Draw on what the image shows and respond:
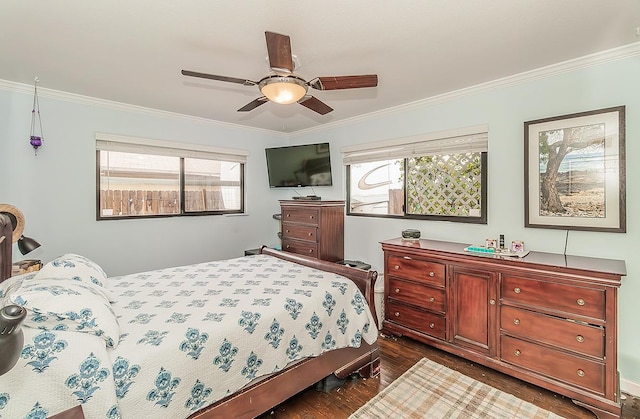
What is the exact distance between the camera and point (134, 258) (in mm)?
3490

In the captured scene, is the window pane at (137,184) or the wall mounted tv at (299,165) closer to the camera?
the window pane at (137,184)

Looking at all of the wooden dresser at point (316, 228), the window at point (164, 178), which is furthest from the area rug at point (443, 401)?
the window at point (164, 178)

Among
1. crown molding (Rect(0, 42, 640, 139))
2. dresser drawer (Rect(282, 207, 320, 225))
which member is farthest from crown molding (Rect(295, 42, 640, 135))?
dresser drawer (Rect(282, 207, 320, 225))

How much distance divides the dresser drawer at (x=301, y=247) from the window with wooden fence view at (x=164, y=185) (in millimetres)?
962

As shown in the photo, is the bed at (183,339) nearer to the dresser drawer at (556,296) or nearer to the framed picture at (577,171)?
the dresser drawer at (556,296)

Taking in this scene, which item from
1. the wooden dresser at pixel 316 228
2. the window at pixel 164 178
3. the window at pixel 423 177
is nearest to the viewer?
the window at pixel 423 177

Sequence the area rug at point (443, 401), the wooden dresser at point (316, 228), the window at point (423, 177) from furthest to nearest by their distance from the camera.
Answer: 1. the wooden dresser at point (316, 228)
2. the window at point (423, 177)
3. the area rug at point (443, 401)

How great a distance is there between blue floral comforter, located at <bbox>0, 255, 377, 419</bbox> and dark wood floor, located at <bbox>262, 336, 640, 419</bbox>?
1.27ft

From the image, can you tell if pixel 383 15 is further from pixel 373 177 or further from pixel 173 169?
pixel 173 169

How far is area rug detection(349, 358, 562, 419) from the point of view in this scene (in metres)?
1.97

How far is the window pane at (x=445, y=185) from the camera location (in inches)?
118

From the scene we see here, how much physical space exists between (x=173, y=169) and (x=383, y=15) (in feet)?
10.5

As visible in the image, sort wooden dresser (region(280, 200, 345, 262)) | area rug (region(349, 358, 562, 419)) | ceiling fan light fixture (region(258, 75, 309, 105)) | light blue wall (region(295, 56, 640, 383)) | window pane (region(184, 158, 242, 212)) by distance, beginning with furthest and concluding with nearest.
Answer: window pane (region(184, 158, 242, 212))
wooden dresser (region(280, 200, 345, 262))
light blue wall (region(295, 56, 640, 383))
area rug (region(349, 358, 562, 419))
ceiling fan light fixture (region(258, 75, 309, 105))

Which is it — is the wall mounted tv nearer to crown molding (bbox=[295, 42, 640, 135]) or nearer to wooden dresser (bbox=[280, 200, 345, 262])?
wooden dresser (bbox=[280, 200, 345, 262])
